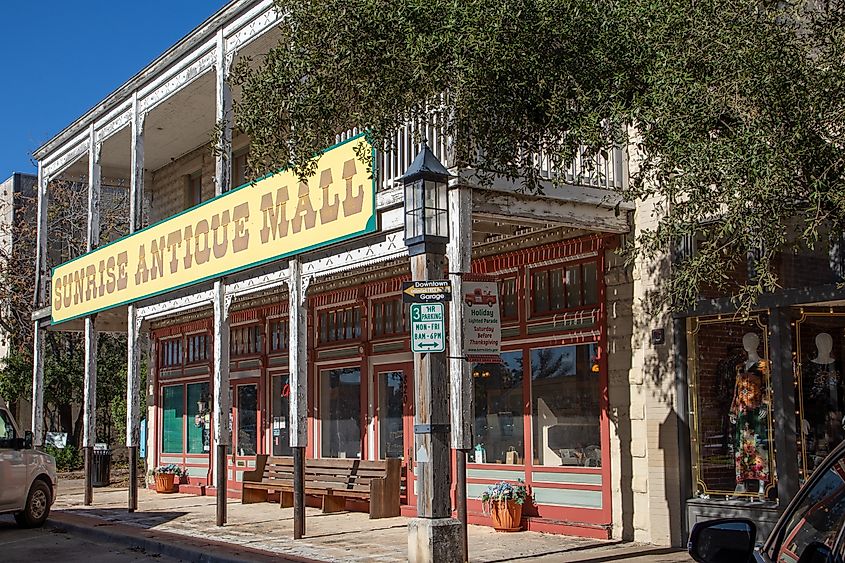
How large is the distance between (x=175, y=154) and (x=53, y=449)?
1066 centimetres

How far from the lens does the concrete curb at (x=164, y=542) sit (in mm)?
11969

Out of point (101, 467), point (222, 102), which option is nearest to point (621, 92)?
point (222, 102)

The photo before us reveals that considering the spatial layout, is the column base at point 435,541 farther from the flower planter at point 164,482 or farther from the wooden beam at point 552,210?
the flower planter at point 164,482

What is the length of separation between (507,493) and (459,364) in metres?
3.22

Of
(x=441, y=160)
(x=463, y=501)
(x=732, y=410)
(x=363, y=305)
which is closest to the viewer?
(x=463, y=501)

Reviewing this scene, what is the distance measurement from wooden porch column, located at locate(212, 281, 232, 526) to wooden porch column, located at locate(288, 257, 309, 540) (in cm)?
176

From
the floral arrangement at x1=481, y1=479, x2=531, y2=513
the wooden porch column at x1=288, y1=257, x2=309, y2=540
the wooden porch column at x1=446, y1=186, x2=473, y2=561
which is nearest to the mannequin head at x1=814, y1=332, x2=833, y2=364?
the wooden porch column at x1=446, y1=186, x2=473, y2=561

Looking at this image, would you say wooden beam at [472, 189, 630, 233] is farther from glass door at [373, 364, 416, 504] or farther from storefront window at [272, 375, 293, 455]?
storefront window at [272, 375, 293, 455]

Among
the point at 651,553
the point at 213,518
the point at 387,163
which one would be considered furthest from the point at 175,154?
the point at 651,553

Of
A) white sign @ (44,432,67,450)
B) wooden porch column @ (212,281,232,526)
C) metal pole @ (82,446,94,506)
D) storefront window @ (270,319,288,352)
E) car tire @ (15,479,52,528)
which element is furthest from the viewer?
white sign @ (44,432,67,450)

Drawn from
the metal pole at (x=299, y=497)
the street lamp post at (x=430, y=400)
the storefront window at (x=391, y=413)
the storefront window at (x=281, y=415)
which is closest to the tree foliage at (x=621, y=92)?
the street lamp post at (x=430, y=400)

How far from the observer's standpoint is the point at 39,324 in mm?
23109

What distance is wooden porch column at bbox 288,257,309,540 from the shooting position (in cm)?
1343

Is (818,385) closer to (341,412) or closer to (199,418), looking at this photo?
(341,412)
